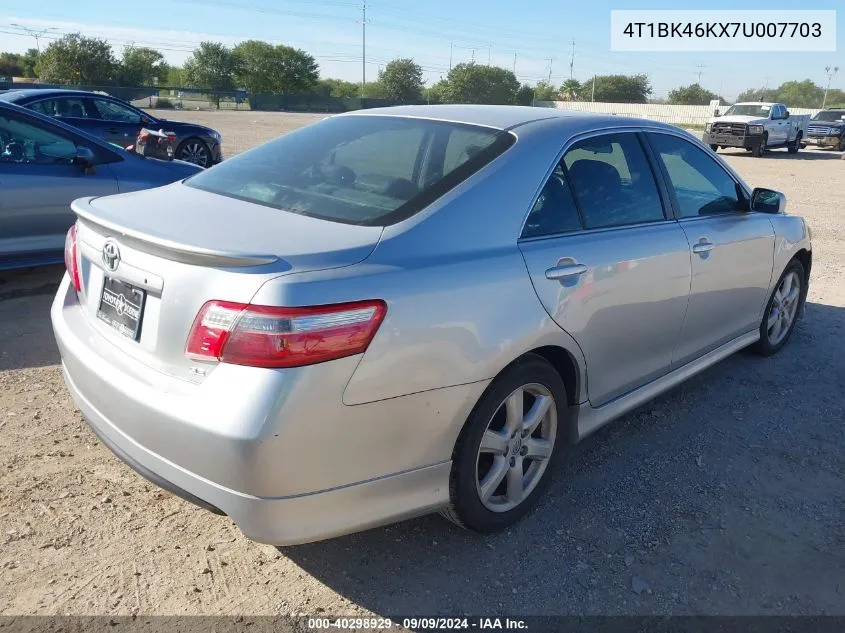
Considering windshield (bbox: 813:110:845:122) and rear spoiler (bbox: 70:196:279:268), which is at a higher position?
windshield (bbox: 813:110:845:122)

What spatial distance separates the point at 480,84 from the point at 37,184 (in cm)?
Result: 8725

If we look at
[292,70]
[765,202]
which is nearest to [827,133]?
[765,202]

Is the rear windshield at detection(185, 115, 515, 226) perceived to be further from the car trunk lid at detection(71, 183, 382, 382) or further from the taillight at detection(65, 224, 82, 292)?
the taillight at detection(65, 224, 82, 292)

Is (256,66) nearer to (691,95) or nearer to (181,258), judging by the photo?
(691,95)

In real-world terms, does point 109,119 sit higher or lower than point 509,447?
higher

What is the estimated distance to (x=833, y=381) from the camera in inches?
185

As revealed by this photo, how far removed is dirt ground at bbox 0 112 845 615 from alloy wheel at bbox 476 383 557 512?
7.0 inches

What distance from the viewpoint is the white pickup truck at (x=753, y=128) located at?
2436 centimetres

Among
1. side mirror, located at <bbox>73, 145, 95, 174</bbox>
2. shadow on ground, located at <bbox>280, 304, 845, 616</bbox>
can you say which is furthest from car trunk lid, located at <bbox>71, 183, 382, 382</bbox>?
side mirror, located at <bbox>73, 145, 95, 174</bbox>

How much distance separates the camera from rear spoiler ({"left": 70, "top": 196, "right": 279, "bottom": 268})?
7.02 ft

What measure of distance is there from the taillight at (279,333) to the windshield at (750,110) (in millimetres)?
26867

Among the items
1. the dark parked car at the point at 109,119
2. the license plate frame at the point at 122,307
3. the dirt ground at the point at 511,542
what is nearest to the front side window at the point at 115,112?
the dark parked car at the point at 109,119

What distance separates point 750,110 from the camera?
2556 centimetres

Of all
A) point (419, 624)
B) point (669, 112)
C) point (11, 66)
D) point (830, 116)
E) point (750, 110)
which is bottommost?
point (419, 624)
